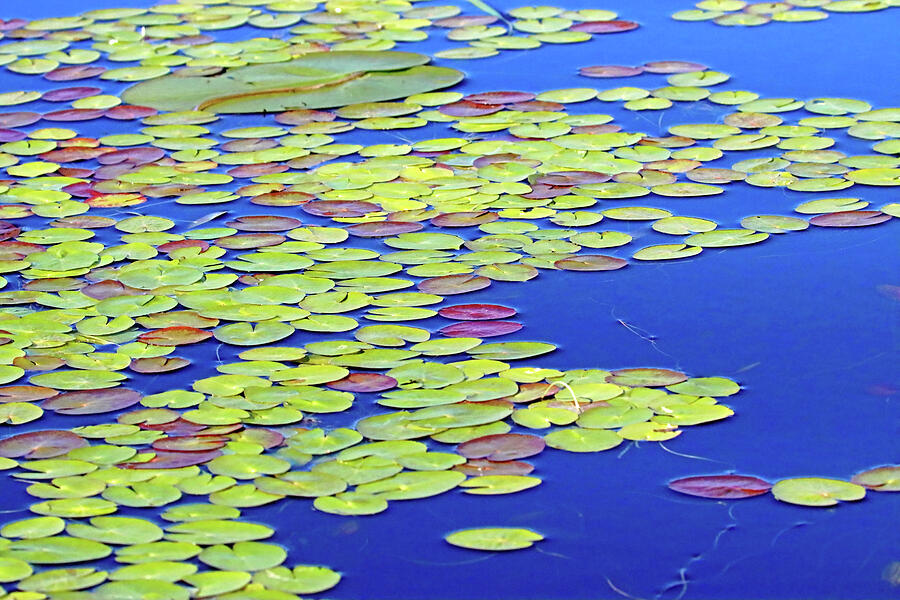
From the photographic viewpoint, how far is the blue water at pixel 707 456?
211cm

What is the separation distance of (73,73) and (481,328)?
2536 mm

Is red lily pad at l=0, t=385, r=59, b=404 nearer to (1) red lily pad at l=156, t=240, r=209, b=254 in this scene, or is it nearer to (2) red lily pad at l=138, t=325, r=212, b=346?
(2) red lily pad at l=138, t=325, r=212, b=346

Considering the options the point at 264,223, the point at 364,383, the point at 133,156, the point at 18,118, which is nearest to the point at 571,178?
the point at 264,223

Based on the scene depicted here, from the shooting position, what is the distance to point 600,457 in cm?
239

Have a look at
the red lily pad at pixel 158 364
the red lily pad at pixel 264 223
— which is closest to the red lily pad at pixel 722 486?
the red lily pad at pixel 158 364

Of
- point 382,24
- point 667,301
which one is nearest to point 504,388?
point 667,301

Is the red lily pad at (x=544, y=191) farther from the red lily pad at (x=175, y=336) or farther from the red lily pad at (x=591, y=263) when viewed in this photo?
the red lily pad at (x=175, y=336)

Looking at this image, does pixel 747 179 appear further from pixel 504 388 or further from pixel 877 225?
pixel 504 388

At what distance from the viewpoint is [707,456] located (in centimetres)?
238

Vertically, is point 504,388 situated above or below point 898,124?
below

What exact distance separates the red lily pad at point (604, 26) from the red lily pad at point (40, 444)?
3.05 meters

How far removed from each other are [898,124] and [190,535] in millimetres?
2616

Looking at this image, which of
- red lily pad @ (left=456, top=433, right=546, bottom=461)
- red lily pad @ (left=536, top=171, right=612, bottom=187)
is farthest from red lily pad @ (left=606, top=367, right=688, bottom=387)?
red lily pad @ (left=536, top=171, right=612, bottom=187)

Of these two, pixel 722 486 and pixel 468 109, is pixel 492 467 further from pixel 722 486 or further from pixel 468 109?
pixel 468 109
